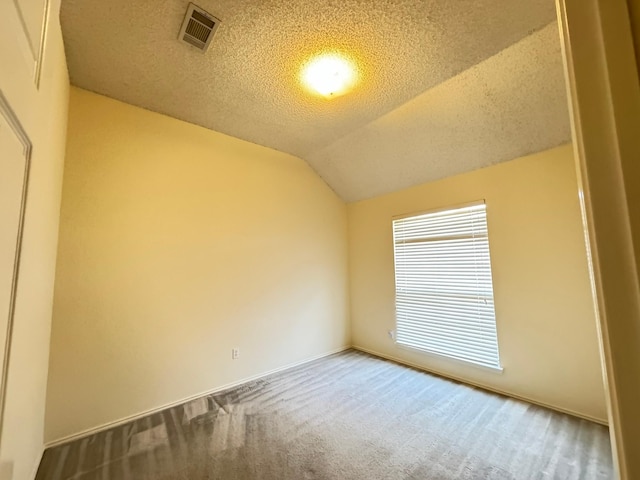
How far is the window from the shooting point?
116 inches

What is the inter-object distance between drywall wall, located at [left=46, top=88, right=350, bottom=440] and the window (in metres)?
1.25

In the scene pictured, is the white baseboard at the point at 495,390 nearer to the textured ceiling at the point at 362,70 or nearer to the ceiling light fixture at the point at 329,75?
the textured ceiling at the point at 362,70

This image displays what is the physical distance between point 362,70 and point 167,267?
250cm

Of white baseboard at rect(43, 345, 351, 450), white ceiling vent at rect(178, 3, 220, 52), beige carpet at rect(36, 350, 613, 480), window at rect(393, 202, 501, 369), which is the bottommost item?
beige carpet at rect(36, 350, 613, 480)

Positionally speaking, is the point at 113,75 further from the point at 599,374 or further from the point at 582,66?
the point at 599,374

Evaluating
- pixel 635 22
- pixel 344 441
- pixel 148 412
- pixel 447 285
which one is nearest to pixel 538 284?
pixel 447 285

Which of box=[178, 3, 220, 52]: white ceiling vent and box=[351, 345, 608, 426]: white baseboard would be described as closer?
box=[178, 3, 220, 52]: white ceiling vent

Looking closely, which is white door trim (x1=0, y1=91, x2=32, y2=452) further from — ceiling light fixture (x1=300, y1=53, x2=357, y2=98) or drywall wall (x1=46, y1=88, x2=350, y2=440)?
ceiling light fixture (x1=300, y1=53, x2=357, y2=98)

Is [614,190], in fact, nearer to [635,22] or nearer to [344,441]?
[635,22]

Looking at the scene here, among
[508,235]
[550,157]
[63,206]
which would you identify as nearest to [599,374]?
[508,235]

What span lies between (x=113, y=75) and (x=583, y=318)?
446cm

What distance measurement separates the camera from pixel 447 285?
3.26 metres

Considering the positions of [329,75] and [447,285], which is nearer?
[329,75]

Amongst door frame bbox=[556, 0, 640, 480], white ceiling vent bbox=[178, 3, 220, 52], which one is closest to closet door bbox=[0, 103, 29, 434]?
door frame bbox=[556, 0, 640, 480]
